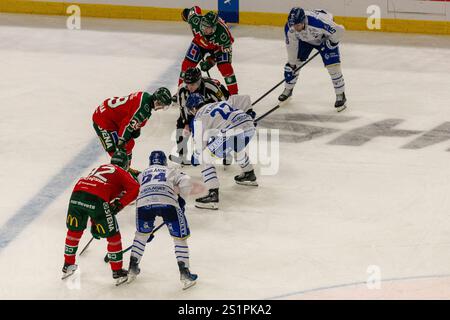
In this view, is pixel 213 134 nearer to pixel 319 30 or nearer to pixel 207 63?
pixel 207 63

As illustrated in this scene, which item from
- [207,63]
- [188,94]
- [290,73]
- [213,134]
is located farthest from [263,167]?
[290,73]

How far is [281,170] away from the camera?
983 cm

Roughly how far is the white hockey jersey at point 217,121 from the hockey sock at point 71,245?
1.56m

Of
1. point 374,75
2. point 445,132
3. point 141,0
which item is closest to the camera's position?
point 445,132

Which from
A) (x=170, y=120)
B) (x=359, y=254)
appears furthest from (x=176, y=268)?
(x=170, y=120)

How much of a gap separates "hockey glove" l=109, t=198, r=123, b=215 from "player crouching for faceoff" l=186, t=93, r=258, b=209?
4.17 feet

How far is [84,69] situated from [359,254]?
5609mm

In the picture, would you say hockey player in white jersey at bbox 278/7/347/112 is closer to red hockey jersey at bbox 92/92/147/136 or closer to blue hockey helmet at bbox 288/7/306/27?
blue hockey helmet at bbox 288/7/306/27

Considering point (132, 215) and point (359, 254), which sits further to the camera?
point (132, 215)

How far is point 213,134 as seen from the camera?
902 centimetres

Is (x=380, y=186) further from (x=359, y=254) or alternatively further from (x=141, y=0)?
(x=141, y=0)

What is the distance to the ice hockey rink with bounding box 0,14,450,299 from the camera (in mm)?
7781

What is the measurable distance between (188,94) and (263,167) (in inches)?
36.3
